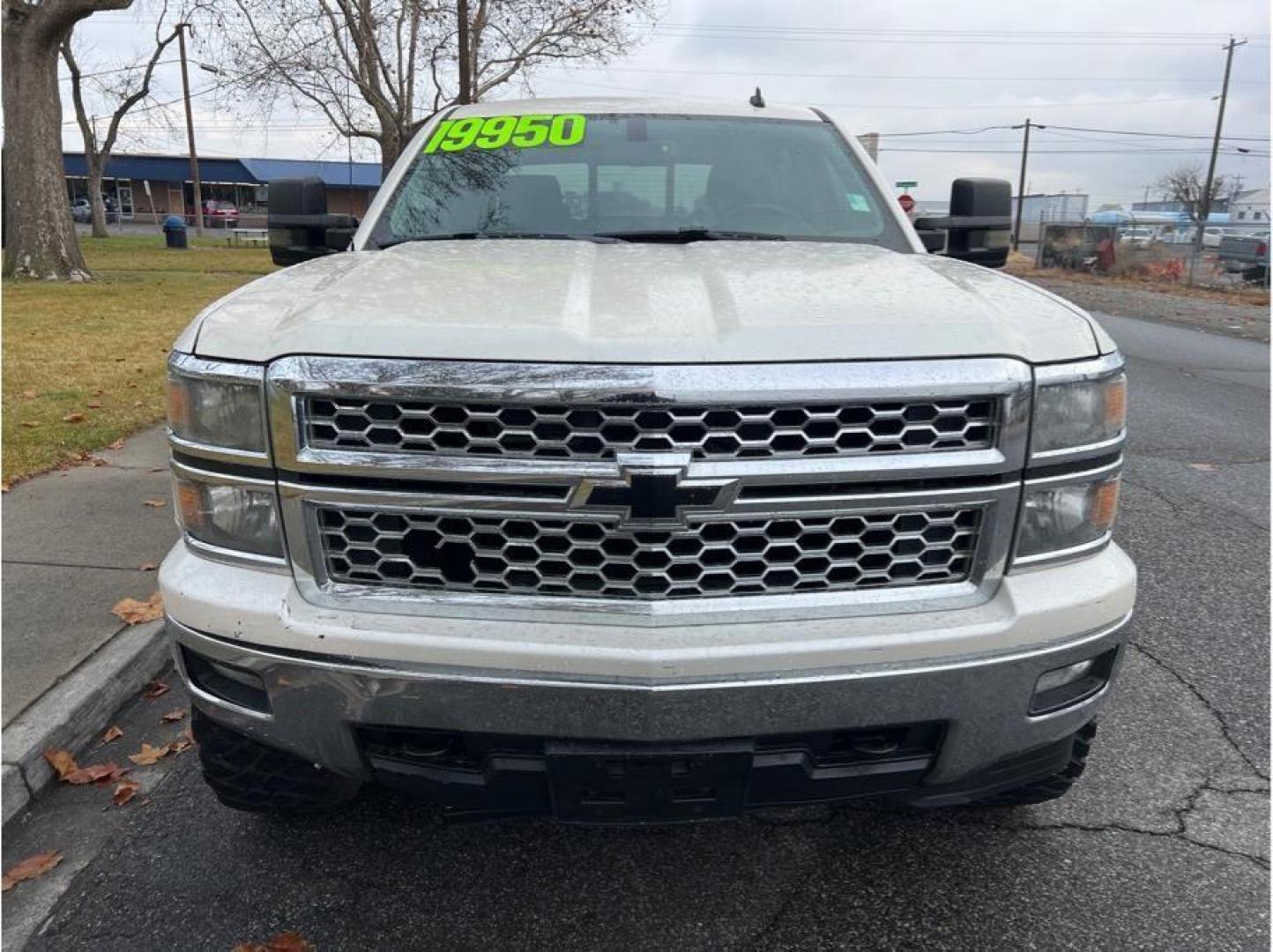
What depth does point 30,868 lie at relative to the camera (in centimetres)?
251

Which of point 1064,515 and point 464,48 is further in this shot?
point 464,48

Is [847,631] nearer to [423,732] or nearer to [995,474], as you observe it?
[995,474]

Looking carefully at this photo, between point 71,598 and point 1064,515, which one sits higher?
point 1064,515

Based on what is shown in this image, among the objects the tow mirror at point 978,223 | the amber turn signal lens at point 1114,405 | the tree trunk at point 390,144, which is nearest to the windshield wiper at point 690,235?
the tow mirror at point 978,223

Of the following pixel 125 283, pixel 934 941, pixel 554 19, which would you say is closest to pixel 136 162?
pixel 554 19

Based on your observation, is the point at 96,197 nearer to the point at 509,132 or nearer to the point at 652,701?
the point at 509,132

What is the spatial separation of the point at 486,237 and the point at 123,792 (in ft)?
6.49

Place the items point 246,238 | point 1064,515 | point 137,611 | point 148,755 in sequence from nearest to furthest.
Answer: point 1064,515 < point 148,755 < point 137,611 < point 246,238

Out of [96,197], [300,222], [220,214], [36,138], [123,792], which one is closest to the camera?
[123,792]

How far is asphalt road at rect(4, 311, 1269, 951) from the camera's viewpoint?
7.40 feet

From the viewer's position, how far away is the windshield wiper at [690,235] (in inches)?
124

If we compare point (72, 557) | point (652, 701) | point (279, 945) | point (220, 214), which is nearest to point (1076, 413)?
point (652, 701)

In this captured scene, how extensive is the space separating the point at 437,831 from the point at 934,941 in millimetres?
1274

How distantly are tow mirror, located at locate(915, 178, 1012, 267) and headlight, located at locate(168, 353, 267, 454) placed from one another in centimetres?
262
